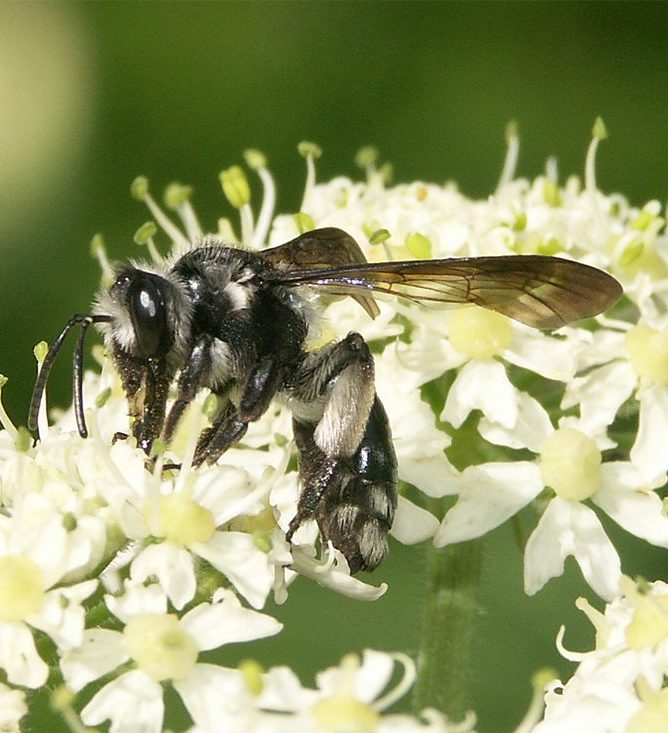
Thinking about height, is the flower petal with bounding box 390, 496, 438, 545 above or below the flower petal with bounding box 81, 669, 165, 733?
above

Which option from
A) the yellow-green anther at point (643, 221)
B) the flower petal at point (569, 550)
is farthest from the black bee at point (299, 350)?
the yellow-green anther at point (643, 221)

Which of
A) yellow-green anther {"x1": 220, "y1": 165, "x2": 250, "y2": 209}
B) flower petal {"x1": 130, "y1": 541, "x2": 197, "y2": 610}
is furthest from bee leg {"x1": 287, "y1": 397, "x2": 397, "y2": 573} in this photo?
yellow-green anther {"x1": 220, "y1": 165, "x2": 250, "y2": 209}

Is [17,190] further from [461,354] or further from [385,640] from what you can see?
[461,354]

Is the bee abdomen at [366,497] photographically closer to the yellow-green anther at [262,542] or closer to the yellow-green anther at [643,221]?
the yellow-green anther at [262,542]

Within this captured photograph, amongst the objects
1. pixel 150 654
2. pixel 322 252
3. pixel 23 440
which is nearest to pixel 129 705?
pixel 150 654

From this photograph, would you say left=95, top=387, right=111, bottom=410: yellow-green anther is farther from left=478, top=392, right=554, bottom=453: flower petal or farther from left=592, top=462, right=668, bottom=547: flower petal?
left=592, top=462, right=668, bottom=547: flower petal

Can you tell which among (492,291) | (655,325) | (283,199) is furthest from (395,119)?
(492,291)
